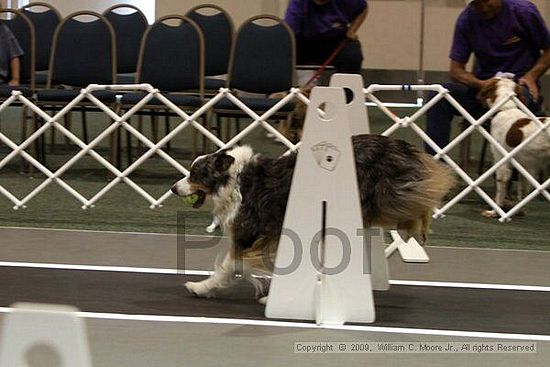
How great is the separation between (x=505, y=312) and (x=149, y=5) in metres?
8.52

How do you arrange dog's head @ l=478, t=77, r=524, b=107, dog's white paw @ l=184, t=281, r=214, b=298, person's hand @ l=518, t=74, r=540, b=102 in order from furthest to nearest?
person's hand @ l=518, t=74, r=540, b=102 < dog's head @ l=478, t=77, r=524, b=107 < dog's white paw @ l=184, t=281, r=214, b=298

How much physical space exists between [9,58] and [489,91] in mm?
3242

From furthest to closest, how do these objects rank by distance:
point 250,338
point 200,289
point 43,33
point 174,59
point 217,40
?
1. point 43,33
2. point 217,40
3. point 174,59
4. point 200,289
5. point 250,338

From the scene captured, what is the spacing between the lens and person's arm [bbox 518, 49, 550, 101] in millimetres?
5992

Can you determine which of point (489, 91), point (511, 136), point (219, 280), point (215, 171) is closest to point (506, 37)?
point (489, 91)

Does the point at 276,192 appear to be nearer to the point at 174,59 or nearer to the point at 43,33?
the point at 174,59

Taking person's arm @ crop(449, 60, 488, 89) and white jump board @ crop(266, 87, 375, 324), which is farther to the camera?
person's arm @ crop(449, 60, 488, 89)

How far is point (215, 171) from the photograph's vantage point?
3.73 meters

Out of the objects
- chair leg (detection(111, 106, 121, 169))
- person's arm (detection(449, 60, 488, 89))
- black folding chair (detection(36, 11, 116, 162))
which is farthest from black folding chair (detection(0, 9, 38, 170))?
person's arm (detection(449, 60, 488, 89))

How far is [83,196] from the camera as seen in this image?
5816 millimetres

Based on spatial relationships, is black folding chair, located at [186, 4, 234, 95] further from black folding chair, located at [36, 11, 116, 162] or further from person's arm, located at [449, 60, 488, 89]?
person's arm, located at [449, 60, 488, 89]

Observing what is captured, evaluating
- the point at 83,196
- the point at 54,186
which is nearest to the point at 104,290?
the point at 83,196

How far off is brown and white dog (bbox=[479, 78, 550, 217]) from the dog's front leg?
234cm

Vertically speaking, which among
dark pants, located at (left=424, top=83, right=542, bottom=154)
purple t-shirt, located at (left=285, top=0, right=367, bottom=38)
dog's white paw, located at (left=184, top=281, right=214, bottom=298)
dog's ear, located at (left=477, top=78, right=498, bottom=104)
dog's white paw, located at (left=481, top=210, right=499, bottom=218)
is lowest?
dog's white paw, located at (left=481, top=210, right=499, bottom=218)
